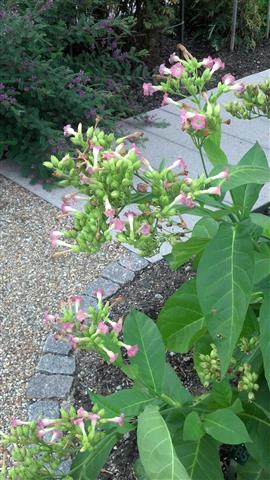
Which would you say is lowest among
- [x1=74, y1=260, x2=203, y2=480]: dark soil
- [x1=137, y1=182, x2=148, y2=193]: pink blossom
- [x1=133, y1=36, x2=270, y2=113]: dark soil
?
[x1=74, y1=260, x2=203, y2=480]: dark soil

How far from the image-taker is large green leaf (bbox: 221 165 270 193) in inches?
49.9

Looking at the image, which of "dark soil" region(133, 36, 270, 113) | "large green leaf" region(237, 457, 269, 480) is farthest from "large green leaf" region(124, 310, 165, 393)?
"dark soil" region(133, 36, 270, 113)

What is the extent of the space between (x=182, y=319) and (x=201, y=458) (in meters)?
0.38

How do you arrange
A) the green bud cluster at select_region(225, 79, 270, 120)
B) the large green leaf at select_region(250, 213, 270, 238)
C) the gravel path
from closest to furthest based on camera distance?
the green bud cluster at select_region(225, 79, 270, 120)
the large green leaf at select_region(250, 213, 270, 238)
the gravel path

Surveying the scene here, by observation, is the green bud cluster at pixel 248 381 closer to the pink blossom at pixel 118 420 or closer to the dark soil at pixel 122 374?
the pink blossom at pixel 118 420

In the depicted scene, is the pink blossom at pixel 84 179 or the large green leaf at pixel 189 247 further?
the large green leaf at pixel 189 247

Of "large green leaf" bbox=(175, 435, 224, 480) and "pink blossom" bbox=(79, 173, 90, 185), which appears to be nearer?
"pink blossom" bbox=(79, 173, 90, 185)

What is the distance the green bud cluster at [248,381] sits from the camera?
4.99ft

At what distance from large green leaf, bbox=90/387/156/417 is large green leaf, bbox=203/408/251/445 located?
14cm

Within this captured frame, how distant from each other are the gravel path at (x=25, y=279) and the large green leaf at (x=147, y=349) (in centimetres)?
110

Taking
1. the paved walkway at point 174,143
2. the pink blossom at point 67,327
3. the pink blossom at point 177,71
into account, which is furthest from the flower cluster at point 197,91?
the paved walkway at point 174,143

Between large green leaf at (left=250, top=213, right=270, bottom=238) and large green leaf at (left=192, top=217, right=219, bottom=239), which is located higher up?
large green leaf at (left=192, top=217, right=219, bottom=239)

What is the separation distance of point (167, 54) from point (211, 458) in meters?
4.67

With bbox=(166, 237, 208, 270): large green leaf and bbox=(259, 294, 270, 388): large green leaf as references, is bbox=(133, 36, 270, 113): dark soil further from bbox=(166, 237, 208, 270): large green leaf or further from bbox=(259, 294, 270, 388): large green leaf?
bbox=(259, 294, 270, 388): large green leaf
